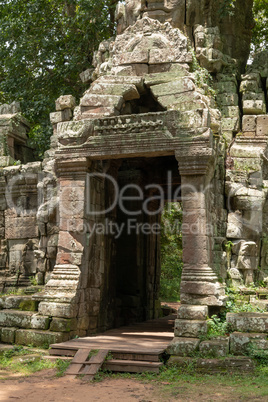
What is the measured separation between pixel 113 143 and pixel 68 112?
2.17 metres

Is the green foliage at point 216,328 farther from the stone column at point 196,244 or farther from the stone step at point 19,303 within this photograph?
the stone step at point 19,303

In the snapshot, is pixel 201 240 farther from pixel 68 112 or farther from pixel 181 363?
pixel 68 112

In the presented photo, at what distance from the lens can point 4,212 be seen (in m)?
12.1

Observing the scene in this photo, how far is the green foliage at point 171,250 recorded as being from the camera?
814 inches

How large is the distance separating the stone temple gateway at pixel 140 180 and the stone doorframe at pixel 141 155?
2 centimetres

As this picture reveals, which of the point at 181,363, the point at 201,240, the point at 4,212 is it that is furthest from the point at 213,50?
the point at 181,363

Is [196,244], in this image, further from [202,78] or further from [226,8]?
[226,8]

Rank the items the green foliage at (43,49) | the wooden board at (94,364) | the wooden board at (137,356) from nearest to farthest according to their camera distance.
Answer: the wooden board at (94,364), the wooden board at (137,356), the green foliage at (43,49)

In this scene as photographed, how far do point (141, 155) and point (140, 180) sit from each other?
3.55 m

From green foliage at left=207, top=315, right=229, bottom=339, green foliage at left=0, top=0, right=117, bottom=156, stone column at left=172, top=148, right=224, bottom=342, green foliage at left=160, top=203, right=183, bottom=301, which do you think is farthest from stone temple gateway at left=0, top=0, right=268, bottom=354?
green foliage at left=160, top=203, right=183, bottom=301

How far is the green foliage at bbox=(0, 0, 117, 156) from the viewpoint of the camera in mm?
15539

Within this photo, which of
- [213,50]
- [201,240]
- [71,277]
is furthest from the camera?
[213,50]

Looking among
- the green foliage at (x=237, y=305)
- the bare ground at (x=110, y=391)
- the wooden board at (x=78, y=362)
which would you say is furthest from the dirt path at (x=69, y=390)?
the green foliage at (x=237, y=305)

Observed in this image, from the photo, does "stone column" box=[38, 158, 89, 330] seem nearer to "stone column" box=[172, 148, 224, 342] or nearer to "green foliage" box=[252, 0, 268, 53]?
"stone column" box=[172, 148, 224, 342]
